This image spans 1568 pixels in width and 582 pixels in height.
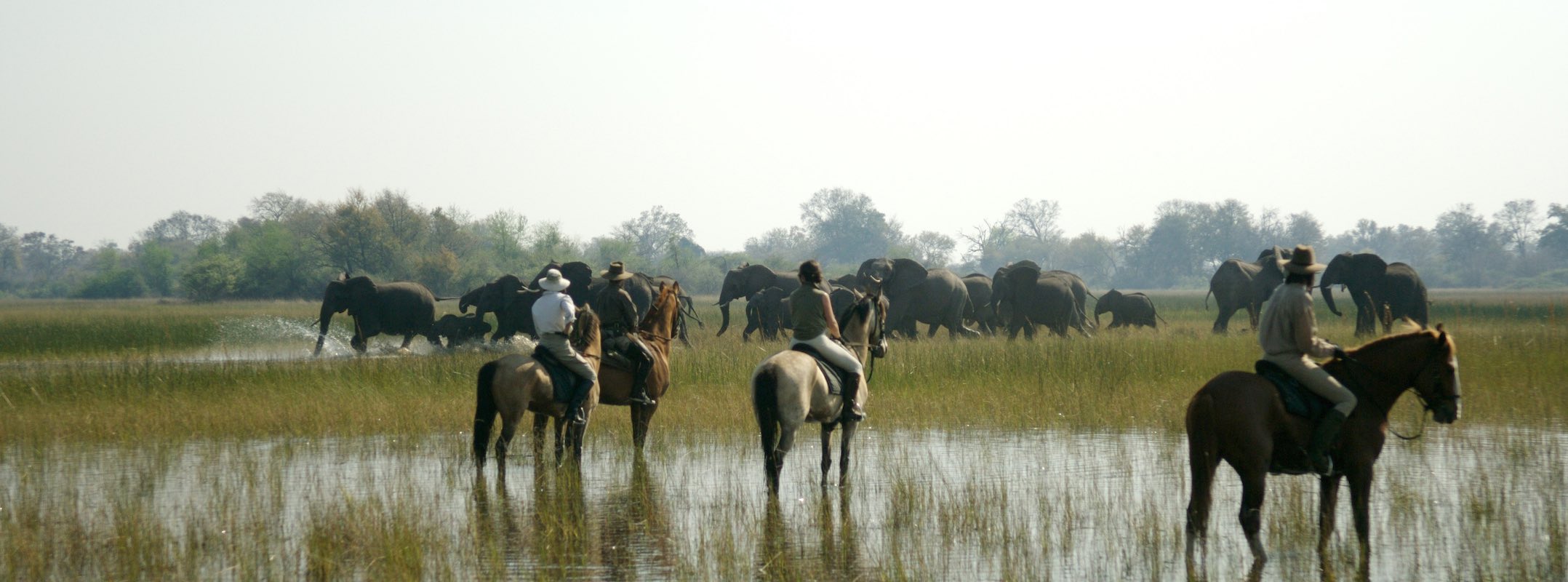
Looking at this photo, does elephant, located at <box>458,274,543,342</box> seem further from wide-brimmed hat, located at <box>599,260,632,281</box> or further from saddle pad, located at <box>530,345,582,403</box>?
saddle pad, located at <box>530,345,582,403</box>

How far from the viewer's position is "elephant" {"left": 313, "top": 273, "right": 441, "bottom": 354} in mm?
27359

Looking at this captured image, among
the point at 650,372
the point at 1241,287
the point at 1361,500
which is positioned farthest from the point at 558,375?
the point at 1241,287

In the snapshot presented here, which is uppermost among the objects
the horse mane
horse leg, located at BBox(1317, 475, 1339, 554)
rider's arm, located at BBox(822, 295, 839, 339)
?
rider's arm, located at BBox(822, 295, 839, 339)

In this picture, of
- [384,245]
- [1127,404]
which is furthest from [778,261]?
[1127,404]

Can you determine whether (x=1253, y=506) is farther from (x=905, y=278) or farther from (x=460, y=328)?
(x=905, y=278)

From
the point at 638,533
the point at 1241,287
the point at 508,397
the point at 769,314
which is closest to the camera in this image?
the point at 638,533

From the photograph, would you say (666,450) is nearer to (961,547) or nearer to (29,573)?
(961,547)

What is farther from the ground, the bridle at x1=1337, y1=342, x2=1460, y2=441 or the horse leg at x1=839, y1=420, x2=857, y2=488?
the bridle at x1=1337, y1=342, x2=1460, y2=441

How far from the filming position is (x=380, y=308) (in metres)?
27.8

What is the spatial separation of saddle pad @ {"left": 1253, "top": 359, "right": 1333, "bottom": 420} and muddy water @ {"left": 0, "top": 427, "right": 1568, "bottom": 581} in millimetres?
865

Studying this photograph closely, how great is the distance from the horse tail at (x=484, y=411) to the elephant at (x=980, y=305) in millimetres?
23322

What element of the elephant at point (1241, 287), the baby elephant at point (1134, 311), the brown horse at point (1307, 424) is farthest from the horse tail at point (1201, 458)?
the baby elephant at point (1134, 311)

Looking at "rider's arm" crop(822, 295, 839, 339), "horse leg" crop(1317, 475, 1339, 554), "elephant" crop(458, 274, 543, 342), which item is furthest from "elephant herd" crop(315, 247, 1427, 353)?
"horse leg" crop(1317, 475, 1339, 554)

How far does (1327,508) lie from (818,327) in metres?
3.86
